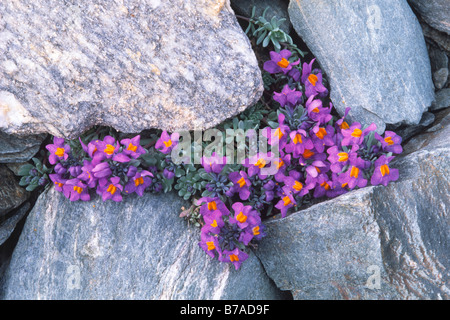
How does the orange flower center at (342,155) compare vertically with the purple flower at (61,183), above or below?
above

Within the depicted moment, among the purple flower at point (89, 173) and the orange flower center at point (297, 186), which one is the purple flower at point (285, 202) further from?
the purple flower at point (89, 173)

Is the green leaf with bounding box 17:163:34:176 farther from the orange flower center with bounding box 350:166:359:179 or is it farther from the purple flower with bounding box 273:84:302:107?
the orange flower center with bounding box 350:166:359:179

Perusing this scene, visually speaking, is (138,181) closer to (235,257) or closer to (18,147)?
(235,257)

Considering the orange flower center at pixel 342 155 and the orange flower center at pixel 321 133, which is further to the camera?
the orange flower center at pixel 321 133

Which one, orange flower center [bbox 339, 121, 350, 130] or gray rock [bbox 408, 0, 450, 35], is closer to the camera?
orange flower center [bbox 339, 121, 350, 130]

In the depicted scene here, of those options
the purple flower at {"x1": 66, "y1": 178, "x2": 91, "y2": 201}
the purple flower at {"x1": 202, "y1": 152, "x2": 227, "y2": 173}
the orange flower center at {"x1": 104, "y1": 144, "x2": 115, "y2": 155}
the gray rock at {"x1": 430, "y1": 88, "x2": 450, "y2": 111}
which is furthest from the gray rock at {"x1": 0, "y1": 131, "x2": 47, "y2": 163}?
the gray rock at {"x1": 430, "y1": 88, "x2": 450, "y2": 111}

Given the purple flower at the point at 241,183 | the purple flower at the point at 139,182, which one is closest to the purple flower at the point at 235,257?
the purple flower at the point at 241,183

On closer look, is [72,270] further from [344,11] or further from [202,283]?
[344,11]

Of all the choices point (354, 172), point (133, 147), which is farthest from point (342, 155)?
point (133, 147)
